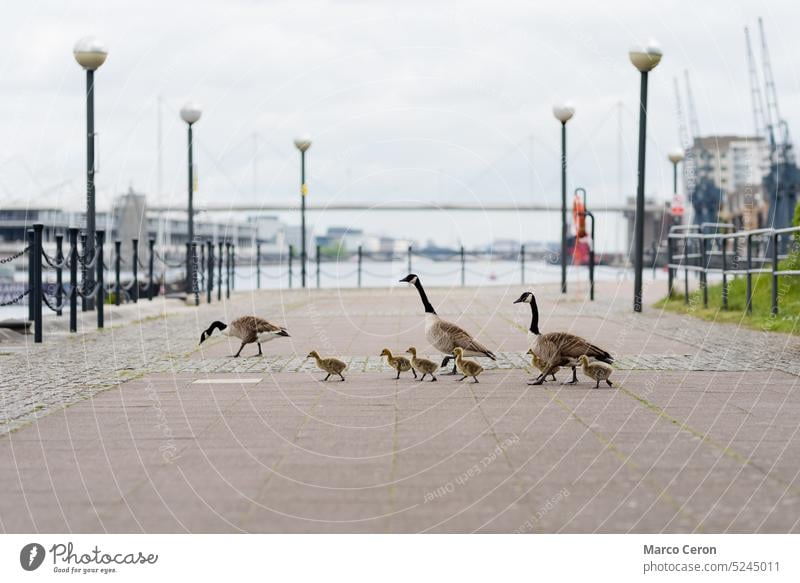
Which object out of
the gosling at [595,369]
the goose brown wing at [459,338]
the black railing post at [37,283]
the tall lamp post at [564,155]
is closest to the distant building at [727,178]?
the tall lamp post at [564,155]

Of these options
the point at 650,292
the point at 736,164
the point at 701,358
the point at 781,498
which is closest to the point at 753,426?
the point at 781,498

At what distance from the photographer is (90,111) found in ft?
56.0

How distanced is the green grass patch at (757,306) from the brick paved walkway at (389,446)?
2828 millimetres

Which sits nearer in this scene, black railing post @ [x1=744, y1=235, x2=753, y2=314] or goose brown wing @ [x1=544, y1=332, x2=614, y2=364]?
goose brown wing @ [x1=544, y1=332, x2=614, y2=364]

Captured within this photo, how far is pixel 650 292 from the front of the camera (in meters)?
25.5

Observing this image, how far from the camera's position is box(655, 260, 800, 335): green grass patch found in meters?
14.3

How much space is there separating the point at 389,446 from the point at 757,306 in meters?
Result: 11.6

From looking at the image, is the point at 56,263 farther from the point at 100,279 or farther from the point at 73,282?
the point at 100,279

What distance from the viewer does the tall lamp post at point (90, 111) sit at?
53.0ft

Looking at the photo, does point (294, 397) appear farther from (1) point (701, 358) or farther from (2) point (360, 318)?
(2) point (360, 318)

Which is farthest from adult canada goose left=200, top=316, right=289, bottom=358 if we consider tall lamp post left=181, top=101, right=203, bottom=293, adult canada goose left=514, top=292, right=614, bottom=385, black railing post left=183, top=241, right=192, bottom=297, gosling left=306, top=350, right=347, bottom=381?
black railing post left=183, top=241, right=192, bottom=297

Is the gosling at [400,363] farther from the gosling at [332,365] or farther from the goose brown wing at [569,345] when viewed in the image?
the goose brown wing at [569,345]

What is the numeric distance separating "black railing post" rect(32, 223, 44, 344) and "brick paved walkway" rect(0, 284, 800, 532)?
60.8 inches

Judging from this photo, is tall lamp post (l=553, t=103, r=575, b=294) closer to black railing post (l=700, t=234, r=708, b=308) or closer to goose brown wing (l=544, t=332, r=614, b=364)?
black railing post (l=700, t=234, r=708, b=308)
